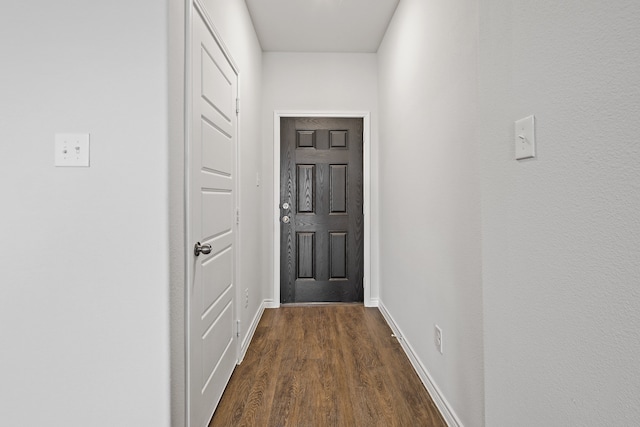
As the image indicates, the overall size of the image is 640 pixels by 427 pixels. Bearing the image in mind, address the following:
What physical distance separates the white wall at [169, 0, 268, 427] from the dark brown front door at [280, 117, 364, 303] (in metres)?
0.36

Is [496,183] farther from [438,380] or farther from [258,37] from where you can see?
[258,37]

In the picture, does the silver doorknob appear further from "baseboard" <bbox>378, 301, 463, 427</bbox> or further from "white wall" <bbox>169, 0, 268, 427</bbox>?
"baseboard" <bbox>378, 301, 463, 427</bbox>

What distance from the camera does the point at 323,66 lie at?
360cm

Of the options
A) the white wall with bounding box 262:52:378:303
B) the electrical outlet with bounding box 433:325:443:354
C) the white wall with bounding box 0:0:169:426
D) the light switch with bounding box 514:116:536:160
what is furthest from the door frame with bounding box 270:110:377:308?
the light switch with bounding box 514:116:536:160

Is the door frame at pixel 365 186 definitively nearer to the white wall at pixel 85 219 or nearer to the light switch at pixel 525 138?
the white wall at pixel 85 219

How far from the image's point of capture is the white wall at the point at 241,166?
1252 mm

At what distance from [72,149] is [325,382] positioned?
1.72m

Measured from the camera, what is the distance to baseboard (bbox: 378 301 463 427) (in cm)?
167

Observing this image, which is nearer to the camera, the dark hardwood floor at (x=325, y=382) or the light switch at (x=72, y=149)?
the light switch at (x=72, y=149)

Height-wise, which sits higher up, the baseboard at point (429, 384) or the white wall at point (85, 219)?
the white wall at point (85, 219)

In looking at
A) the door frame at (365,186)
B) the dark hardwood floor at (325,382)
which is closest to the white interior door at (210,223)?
the dark hardwood floor at (325,382)

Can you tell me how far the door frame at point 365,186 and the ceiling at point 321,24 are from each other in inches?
24.4

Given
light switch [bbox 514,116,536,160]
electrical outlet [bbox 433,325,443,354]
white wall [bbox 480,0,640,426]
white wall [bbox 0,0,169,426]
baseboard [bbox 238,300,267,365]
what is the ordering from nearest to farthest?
white wall [bbox 480,0,640,426] < light switch [bbox 514,116,536,160] < white wall [bbox 0,0,169,426] < electrical outlet [bbox 433,325,443,354] < baseboard [bbox 238,300,267,365]

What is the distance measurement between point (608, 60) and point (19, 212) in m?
1.63
